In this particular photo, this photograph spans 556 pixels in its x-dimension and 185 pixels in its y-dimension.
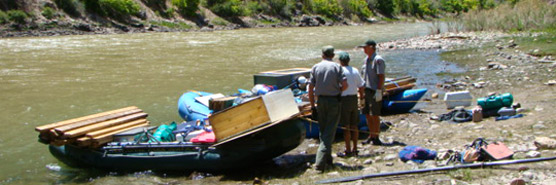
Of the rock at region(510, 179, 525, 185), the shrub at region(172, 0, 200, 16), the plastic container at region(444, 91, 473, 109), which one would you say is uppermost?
the shrub at region(172, 0, 200, 16)

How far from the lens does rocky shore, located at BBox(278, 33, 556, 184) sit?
511cm

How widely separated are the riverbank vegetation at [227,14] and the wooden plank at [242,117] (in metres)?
20.2

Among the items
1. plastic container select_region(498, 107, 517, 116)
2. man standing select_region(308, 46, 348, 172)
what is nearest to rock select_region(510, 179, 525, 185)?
man standing select_region(308, 46, 348, 172)

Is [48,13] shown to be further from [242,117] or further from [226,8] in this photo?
[242,117]

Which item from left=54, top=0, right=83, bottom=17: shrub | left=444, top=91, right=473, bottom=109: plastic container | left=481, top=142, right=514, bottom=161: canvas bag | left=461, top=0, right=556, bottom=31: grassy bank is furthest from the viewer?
left=54, top=0, right=83, bottom=17: shrub

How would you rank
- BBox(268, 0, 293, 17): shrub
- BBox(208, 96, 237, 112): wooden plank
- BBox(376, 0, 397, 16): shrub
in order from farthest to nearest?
BBox(376, 0, 397, 16): shrub, BBox(268, 0, 293, 17): shrub, BBox(208, 96, 237, 112): wooden plank

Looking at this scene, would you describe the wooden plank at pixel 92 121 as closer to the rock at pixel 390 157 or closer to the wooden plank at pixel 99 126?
the wooden plank at pixel 99 126

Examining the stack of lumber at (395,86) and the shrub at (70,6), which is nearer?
the stack of lumber at (395,86)

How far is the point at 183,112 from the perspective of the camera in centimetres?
Answer: 1041

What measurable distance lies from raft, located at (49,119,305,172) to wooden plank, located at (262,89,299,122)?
15 cm

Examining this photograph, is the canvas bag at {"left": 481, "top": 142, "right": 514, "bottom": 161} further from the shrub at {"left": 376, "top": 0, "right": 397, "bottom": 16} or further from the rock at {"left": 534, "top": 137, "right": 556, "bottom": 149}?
the shrub at {"left": 376, "top": 0, "right": 397, "bottom": 16}

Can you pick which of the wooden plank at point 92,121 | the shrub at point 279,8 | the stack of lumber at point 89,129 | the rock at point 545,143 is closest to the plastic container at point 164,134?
the stack of lumber at point 89,129

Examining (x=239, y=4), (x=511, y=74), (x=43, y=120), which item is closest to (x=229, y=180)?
(x=43, y=120)

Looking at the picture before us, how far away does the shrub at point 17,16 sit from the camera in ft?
123
